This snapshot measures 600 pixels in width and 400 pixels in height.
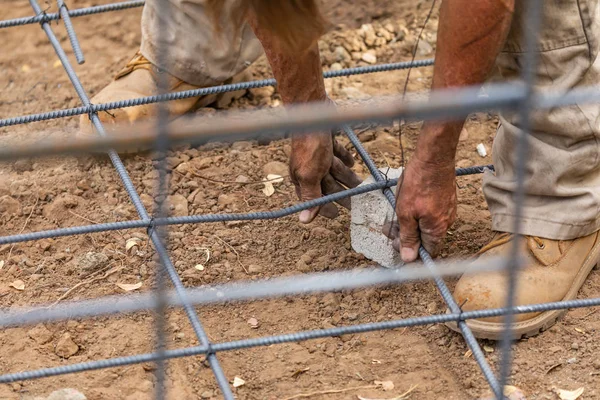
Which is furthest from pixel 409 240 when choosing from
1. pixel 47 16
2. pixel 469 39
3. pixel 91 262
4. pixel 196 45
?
pixel 47 16

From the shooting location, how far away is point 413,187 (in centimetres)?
216

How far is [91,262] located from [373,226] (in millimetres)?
675

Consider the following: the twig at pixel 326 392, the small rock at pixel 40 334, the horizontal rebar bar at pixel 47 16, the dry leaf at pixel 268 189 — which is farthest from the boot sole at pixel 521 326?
the horizontal rebar bar at pixel 47 16

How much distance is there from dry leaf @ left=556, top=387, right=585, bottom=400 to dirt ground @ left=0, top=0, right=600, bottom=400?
0.02 meters

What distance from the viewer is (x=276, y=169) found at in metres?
2.77

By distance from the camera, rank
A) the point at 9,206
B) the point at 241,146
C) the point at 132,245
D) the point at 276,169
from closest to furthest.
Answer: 1. the point at 132,245
2. the point at 9,206
3. the point at 276,169
4. the point at 241,146

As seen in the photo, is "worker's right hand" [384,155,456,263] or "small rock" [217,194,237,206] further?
"small rock" [217,194,237,206]

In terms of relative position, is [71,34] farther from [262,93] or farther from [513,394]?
[513,394]

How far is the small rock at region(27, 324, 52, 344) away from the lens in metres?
2.20

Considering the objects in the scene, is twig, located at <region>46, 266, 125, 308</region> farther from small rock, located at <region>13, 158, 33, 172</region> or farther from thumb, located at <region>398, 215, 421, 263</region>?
thumb, located at <region>398, 215, 421, 263</region>

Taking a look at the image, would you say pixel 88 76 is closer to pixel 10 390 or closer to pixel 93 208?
pixel 93 208

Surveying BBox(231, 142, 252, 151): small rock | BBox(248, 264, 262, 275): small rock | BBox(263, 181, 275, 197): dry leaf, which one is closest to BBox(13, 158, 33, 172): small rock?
BBox(231, 142, 252, 151): small rock

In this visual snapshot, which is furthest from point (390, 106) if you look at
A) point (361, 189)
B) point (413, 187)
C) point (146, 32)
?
point (146, 32)

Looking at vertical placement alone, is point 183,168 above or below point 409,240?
below
